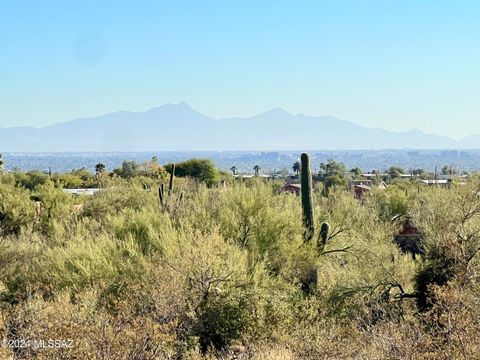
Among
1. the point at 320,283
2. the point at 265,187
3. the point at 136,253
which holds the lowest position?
the point at 320,283

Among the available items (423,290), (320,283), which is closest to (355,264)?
(320,283)

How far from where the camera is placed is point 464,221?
16.8m

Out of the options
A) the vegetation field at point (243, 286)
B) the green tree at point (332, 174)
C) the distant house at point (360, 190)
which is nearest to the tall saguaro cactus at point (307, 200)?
the vegetation field at point (243, 286)

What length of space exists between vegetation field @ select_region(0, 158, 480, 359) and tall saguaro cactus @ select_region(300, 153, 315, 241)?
6.3 inches

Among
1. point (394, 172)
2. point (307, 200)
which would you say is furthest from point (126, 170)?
point (307, 200)

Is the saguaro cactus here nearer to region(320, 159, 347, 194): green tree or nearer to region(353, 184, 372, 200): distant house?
region(353, 184, 372, 200): distant house

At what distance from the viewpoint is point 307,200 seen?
19984 millimetres

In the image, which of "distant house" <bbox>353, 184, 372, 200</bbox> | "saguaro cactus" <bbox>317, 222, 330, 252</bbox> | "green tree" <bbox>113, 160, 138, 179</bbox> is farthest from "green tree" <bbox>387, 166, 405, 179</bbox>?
"saguaro cactus" <bbox>317, 222, 330, 252</bbox>

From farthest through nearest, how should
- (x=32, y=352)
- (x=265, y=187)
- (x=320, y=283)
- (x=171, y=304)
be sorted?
1. (x=265, y=187)
2. (x=320, y=283)
3. (x=171, y=304)
4. (x=32, y=352)

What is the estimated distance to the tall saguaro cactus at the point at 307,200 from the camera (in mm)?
19314

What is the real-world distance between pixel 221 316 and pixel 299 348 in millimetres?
2996

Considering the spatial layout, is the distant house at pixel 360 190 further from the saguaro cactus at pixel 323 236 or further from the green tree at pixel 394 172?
the green tree at pixel 394 172

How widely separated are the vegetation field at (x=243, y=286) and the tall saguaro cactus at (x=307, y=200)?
0.53ft

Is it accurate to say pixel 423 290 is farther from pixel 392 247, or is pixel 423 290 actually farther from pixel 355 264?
pixel 392 247
